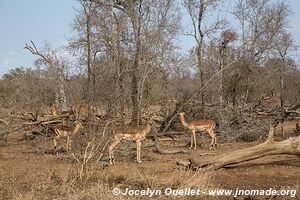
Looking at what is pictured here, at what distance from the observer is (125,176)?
9.15 meters

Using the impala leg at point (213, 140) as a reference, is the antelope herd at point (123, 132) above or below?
above

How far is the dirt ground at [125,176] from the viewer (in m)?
7.82

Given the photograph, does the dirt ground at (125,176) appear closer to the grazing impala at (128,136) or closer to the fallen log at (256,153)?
the fallen log at (256,153)

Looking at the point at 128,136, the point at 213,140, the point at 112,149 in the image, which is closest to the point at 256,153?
the point at 128,136

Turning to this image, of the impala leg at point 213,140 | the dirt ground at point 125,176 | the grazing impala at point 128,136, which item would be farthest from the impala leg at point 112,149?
the impala leg at point 213,140

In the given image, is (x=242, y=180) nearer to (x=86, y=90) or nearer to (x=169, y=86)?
(x=86, y=90)

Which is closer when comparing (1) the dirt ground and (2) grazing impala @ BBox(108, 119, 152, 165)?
(1) the dirt ground

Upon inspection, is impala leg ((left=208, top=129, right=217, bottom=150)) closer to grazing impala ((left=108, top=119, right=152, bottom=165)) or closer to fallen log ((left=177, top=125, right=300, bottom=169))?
grazing impala ((left=108, top=119, right=152, bottom=165))

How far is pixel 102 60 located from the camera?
14.7 m

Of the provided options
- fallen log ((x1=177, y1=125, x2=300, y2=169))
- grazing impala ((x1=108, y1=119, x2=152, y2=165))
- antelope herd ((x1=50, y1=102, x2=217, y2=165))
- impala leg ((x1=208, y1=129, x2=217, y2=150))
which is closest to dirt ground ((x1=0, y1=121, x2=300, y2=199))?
fallen log ((x1=177, y1=125, x2=300, y2=169))

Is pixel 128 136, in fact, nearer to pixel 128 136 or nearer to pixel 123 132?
pixel 128 136

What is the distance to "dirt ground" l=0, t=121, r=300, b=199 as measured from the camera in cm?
782

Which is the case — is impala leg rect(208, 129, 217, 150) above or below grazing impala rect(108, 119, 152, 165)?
below

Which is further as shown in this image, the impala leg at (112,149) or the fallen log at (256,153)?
the impala leg at (112,149)
